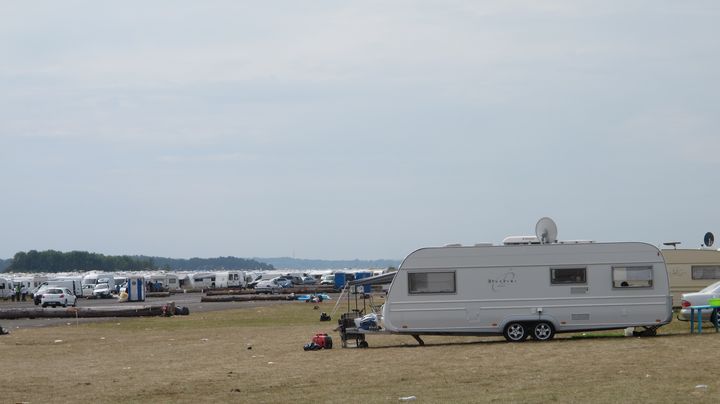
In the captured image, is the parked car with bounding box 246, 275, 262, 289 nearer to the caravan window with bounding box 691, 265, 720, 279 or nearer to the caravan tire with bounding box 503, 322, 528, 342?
the caravan window with bounding box 691, 265, 720, 279

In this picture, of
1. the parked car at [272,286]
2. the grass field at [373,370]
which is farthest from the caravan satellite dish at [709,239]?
the parked car at [272,286]

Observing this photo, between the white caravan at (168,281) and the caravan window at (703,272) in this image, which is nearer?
the caravan window at (703,272)

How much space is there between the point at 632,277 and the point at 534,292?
2712mm

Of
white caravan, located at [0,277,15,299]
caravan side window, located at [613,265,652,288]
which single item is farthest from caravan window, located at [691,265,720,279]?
white caravan, located at [0,277,15,299]

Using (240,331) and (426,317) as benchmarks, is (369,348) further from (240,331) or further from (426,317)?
(240,331)

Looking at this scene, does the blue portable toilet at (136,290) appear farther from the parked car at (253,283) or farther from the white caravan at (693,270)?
the white caravan at (693,270)

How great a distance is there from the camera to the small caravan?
92.7 feet

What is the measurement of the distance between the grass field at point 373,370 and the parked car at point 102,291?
208ft

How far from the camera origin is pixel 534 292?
28.4m

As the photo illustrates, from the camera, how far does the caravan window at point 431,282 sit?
1121 inches

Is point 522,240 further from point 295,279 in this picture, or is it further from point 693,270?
point 295,279

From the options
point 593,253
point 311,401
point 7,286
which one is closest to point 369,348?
point 593,253

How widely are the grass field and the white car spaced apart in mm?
37432

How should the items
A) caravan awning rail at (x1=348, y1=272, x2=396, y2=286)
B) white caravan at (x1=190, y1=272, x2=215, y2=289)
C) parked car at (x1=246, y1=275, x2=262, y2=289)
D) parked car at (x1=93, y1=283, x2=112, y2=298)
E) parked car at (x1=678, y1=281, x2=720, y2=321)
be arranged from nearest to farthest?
caravan awning rail at (x1=348, y1=272, x2=396, y2=286)
parked car at (x1=678, y1=281, x2=720, y2=321)
parked car at (x1=93, y1=283, x2=112, y2=298)
parked car at (x1=246, y1=275, x2=262, y2=289)
white caravan at (x1=190, y1=272, x2=215, y2=289)
